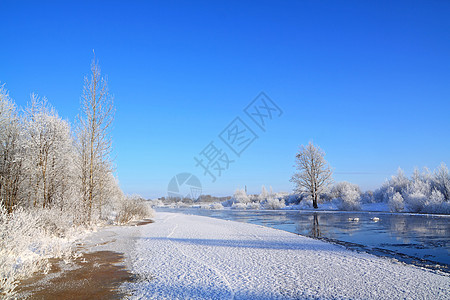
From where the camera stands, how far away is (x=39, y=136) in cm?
1273

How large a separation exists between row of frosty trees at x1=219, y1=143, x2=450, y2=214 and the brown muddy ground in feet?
83.8

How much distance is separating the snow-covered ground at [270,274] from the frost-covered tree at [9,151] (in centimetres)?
698

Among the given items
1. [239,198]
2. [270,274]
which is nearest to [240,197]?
[239,198]

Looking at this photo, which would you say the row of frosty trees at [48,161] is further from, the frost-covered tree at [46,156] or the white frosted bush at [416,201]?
the white frosted bush at [416,201]

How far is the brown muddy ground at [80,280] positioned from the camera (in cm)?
461

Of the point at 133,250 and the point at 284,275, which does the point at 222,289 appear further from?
the point at 133,250

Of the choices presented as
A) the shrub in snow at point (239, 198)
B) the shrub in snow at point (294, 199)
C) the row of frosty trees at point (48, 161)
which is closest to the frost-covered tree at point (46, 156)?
the row of frosty trees at point (48, 161)

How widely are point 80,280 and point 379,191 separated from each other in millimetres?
40331

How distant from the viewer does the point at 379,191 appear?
37594 mm

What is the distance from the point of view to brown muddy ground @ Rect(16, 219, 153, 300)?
461cm

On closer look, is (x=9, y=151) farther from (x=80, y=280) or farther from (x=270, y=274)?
(x=270, y=274)

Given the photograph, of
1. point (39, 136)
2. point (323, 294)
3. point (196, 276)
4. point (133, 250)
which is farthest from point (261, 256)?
point (39, 136)

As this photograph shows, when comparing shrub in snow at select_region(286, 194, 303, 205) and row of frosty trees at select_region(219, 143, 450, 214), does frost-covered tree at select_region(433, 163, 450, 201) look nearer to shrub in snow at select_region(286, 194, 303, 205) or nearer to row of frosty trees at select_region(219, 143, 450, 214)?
row of frosty trees at select_region(219, 143, 450, 214)

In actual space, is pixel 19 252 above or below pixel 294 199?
above
